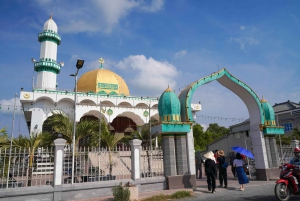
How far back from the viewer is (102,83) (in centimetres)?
2894

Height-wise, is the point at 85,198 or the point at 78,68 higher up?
the point at 78,68

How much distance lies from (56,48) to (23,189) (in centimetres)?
2176

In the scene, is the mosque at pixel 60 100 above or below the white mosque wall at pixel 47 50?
below

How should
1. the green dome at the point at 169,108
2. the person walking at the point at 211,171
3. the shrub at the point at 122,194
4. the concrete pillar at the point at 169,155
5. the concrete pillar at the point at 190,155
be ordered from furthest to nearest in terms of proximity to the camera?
1. the green dome at the point at 169,108
2. the concrete pillar at the point at 190,155
3. the concrete pillar at the point at 169,155
4. the person walking at the point at 211,171
5. the shrub at the point at 122,194

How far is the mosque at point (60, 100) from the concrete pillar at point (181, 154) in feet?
48.0

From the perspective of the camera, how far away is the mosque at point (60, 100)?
72.3 ft

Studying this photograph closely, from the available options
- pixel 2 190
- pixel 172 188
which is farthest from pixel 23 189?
pixel 172 188

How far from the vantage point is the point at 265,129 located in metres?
10.6

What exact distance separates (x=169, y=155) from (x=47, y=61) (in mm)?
20408

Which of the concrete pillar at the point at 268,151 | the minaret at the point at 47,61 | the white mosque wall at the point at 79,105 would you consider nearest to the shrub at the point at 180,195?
the concrete pillar at the point at 268,151

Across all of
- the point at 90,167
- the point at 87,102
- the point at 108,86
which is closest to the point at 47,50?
the point at 87,102

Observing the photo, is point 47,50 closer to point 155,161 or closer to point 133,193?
point 155,161

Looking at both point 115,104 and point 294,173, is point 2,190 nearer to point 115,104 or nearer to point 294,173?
point 294,173

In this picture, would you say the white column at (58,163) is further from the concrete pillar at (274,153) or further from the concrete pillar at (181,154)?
the concrete pillar at (274,153)
